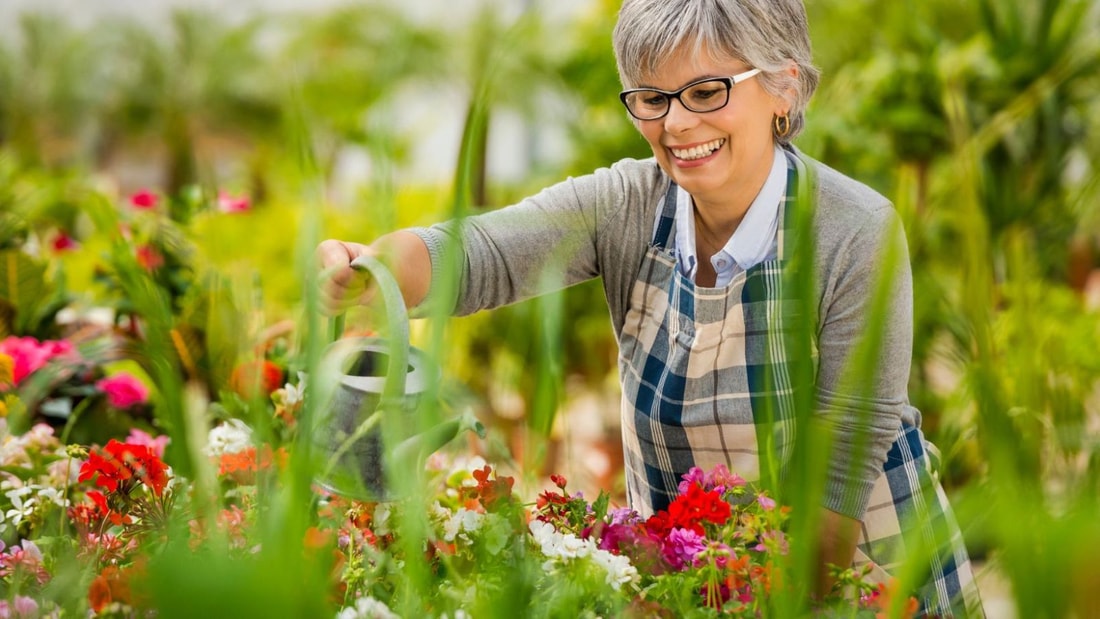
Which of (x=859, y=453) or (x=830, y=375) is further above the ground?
(x=859, y=453)

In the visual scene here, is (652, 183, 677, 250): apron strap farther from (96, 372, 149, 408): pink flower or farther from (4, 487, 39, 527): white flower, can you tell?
(96, 372, 149, 408): pink flower

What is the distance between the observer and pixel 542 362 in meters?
0.88

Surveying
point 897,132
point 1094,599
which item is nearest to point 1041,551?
point 1094,599

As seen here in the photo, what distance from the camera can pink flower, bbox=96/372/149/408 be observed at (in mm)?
A: 1730

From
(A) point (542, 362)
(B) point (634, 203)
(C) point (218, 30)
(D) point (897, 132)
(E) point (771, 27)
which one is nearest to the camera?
(A) point (542, 362)

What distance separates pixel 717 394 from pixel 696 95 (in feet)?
1.16

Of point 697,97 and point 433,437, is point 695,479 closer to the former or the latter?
point 433,437

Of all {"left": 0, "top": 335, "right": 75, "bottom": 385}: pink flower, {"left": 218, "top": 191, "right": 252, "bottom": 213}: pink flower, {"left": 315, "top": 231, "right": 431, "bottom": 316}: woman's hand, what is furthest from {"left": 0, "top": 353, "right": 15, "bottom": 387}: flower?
{"left": 218, "top": 191, "right": 252, "bottom": 213}: pink flower

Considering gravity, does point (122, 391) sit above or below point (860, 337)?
below

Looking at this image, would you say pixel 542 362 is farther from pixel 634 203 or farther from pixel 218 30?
pixel 218 30

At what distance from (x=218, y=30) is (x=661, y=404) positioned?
41.3ft

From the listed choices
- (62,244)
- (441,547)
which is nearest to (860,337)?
(441,547)

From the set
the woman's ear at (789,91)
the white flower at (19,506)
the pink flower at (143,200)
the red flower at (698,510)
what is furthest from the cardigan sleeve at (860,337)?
the pink flower at (143,200)

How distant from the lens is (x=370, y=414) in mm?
956
